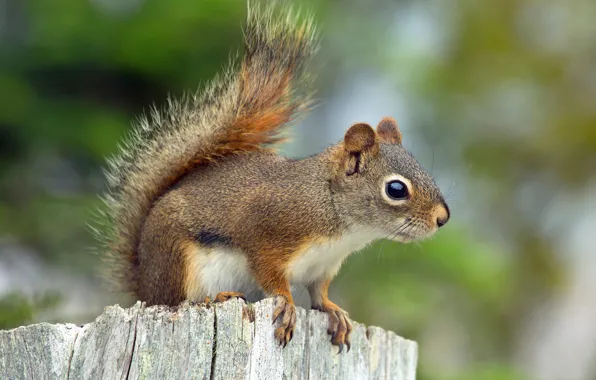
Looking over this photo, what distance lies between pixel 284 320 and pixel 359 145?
2.64 feet

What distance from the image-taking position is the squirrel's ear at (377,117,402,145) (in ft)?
10.1

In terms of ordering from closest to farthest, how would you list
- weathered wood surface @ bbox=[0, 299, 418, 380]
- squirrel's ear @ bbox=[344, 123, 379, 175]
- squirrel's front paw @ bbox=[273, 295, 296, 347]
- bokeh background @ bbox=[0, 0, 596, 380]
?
weathered wood surface @ bbox=[0, 299, 418, 380] < squirrel's front paw @ bbox=[273, 295, 296, 347] < squirrel's ear @ bbox=[344, 123, 379, 175] < bokeh background @ bbox=[0, 0, 596, 380]

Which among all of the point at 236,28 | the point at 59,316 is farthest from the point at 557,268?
the point at 59,316

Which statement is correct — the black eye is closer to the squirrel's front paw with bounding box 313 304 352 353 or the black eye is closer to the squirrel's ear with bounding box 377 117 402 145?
the squirrel's ear with bounding box 377 117 402 145

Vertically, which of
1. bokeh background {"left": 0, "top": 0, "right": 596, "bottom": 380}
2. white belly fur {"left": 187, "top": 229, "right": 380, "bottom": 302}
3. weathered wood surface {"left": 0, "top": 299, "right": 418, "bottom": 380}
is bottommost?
weathered wood surface {"left": 0, "top": 299, "right": 418, "bottom": 380}

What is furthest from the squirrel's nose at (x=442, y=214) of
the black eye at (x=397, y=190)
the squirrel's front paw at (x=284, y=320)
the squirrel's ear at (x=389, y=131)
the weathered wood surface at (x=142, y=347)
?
the weathered wood surface at (x=142, y=347)

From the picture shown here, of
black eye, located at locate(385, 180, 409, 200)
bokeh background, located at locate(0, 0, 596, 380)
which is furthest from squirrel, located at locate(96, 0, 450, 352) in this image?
bokeh background, located at locate(0, 0, 596, 380)

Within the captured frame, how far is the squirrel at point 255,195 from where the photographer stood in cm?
279

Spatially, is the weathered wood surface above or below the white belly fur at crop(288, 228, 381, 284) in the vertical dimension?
below

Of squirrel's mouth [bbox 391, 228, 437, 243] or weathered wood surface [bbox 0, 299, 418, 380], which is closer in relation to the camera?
weathered wood surface [bbox 0, 299, 418, 380]

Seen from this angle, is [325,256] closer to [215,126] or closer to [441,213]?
[441,213]

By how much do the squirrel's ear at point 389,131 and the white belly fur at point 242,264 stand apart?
0.41m

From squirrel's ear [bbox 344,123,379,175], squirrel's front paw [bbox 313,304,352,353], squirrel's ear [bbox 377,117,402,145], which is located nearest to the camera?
squirrel's front paw [bbox 313,304,352,353]

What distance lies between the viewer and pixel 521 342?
909cm
